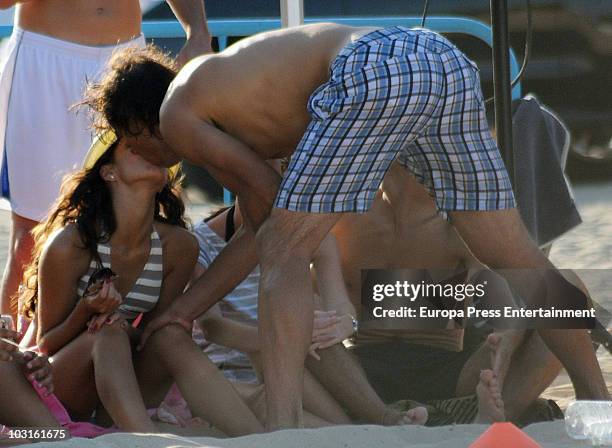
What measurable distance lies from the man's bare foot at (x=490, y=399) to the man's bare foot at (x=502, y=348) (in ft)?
0.34

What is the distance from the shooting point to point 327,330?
3.12 metres

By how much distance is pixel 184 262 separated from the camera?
3.09 meters

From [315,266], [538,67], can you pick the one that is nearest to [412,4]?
[538,67]

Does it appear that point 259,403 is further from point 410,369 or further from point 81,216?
point 81,216

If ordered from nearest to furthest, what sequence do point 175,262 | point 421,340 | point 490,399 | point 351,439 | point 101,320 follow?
1. point 351,439
2. point 101,320
3. point 490,399
4. point 175,262
5. point 421,340

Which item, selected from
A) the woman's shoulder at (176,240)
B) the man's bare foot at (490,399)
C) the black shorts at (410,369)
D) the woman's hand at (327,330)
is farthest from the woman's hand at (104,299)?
the man's bare foot at (490,399)

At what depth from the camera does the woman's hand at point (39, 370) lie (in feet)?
8.98

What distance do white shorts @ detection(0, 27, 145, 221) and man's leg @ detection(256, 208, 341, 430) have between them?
0.96 metres

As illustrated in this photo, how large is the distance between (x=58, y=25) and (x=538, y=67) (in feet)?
13.9

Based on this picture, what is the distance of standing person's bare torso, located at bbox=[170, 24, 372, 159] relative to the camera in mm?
2691

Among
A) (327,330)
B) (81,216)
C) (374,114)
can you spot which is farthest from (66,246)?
(374,114)

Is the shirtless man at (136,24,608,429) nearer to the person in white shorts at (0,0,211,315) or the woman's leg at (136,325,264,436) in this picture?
the woman's leg at (136,325,264,436)

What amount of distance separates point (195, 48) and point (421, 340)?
1.02 meters

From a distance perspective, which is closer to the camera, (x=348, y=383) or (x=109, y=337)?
(x=109, y=337)
